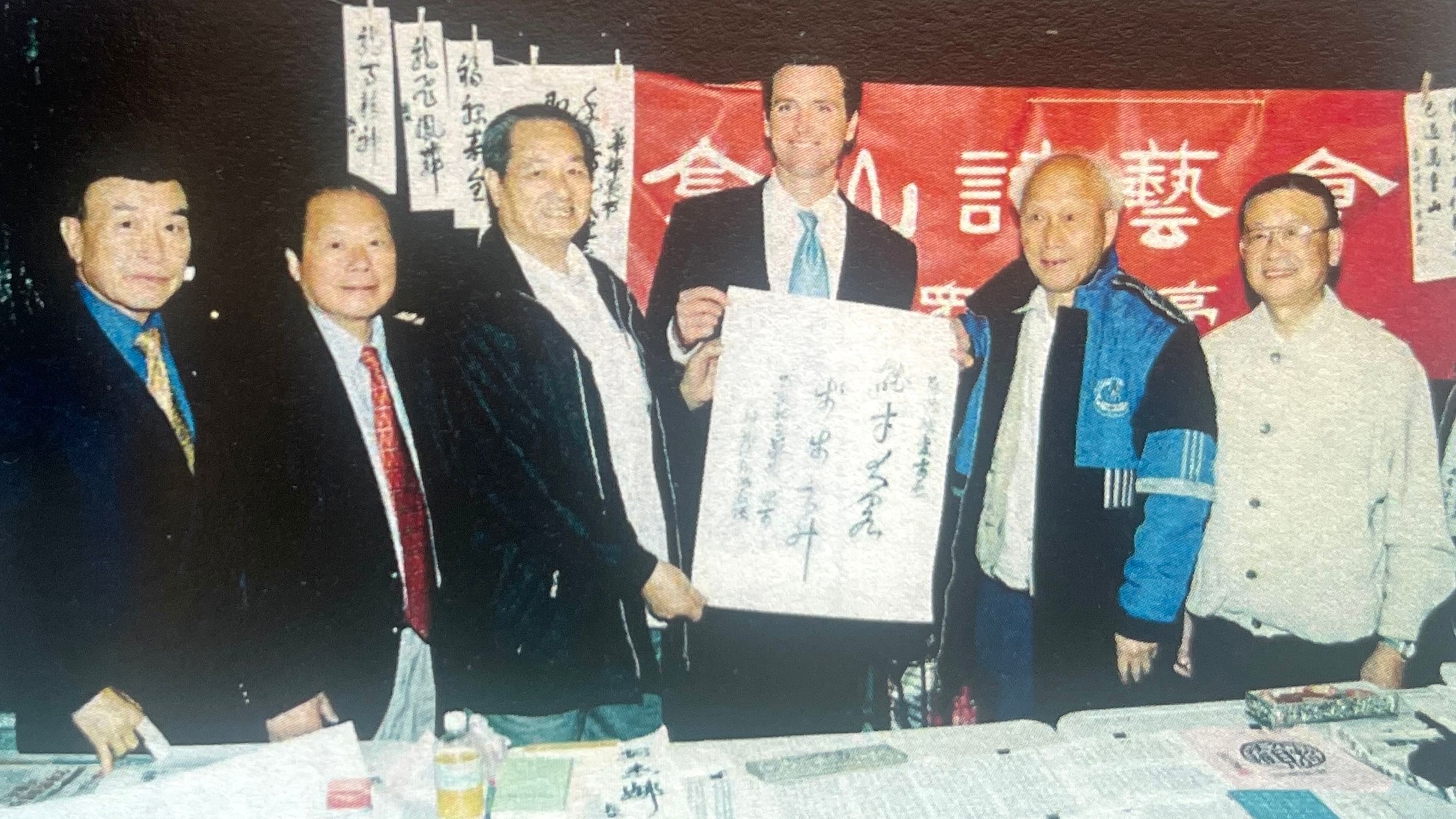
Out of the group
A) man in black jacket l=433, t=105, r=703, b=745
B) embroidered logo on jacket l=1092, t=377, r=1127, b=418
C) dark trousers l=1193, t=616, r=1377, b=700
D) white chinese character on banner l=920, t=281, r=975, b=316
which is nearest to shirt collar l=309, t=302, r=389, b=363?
man in black jacket l=433, t=105, r=703, b=745

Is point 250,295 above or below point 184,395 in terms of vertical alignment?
above

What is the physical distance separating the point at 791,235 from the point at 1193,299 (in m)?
0.79

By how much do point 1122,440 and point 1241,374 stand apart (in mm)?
270

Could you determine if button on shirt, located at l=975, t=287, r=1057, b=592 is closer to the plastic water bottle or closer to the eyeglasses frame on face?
the eyeglasses frame on face

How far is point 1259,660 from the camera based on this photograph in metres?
2.10

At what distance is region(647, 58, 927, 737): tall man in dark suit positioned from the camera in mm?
1896

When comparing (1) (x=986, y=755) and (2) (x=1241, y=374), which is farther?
(2) (x=1241, y=374)

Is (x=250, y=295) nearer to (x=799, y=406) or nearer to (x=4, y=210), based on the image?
(x=4, y=210)

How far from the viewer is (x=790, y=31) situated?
1.86 metres

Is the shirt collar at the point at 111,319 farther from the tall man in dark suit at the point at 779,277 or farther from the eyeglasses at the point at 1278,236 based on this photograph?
the eyeglasses at the point at 1278,236

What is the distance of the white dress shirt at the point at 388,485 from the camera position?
1858mm

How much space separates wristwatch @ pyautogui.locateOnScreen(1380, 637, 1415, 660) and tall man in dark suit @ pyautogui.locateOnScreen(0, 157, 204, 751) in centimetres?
229

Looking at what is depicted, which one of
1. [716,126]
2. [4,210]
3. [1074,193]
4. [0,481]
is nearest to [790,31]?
[716,126]

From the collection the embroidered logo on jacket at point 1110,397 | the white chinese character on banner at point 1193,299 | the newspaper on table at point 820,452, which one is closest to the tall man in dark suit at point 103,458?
the newspaper on table at point 820,452
